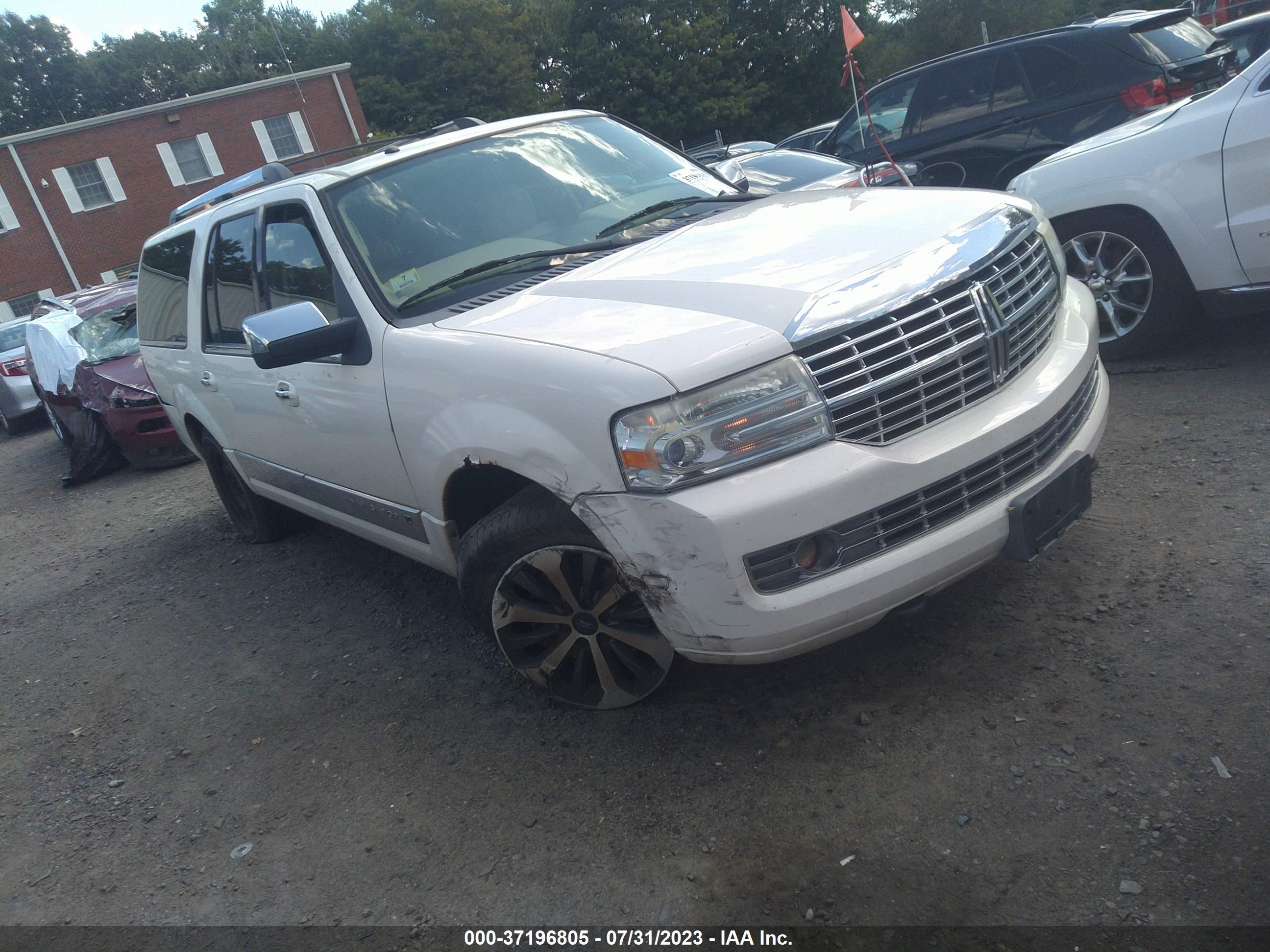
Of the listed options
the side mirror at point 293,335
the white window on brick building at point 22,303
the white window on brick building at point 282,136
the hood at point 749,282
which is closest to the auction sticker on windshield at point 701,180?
the hood at point 749,282

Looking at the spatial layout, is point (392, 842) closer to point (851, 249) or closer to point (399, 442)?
point (399, 442)

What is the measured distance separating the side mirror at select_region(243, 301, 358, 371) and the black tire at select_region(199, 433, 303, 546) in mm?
2523

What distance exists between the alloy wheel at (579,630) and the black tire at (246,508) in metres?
2.92

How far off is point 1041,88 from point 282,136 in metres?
33.7

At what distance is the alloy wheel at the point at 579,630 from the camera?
2.92m

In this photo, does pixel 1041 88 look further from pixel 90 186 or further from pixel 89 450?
pixel 90 186

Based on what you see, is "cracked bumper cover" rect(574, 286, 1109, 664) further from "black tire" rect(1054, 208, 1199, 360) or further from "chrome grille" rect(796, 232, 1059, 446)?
"black tire" rect(1054, 208, 1199, 360)

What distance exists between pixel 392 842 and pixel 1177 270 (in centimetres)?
450

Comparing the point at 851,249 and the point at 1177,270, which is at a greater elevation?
the point at 851,249

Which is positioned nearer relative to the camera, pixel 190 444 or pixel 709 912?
pixel 709 912

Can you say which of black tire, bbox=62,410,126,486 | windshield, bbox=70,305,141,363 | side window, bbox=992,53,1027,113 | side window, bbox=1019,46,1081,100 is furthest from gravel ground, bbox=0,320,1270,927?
windshield, bbox=70,305,141,363

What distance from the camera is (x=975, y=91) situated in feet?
27.6

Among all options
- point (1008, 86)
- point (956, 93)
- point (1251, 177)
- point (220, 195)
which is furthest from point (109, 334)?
point (1251, 177)

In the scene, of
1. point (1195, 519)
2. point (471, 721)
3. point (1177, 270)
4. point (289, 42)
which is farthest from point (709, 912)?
point (289, 42)
